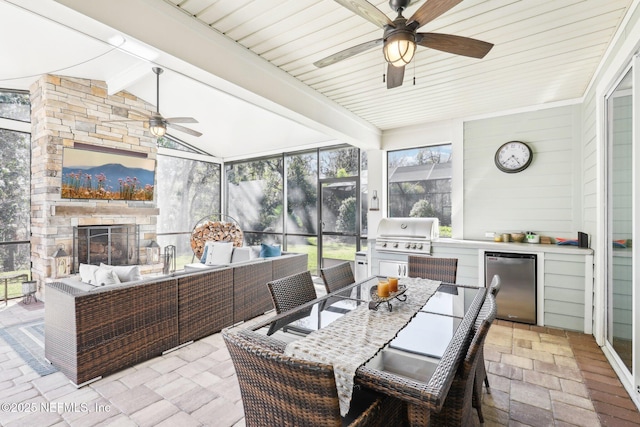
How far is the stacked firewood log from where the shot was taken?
6332 millimetres

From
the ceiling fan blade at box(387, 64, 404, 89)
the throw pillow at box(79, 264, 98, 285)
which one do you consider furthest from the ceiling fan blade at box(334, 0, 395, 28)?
the throw pillow at box(79, 264, 98, 285)

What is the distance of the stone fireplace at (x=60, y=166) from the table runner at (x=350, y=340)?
491cm

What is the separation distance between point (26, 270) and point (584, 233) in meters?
7.74

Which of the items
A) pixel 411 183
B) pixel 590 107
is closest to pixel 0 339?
pixel 411 183

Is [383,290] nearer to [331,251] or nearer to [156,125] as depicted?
[156,125]

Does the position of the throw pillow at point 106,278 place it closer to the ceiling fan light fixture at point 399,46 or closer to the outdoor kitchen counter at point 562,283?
the ceiling fan light fixture at point 399,46

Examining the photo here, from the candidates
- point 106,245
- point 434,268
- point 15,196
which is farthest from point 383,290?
point 15,196

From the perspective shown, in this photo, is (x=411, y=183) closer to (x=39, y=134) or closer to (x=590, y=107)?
(x=590, y=107)

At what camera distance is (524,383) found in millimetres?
2488

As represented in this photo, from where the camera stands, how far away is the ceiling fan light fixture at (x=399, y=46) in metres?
1.82

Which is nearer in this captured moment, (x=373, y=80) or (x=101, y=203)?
(x=373, y=80)

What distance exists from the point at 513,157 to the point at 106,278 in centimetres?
485

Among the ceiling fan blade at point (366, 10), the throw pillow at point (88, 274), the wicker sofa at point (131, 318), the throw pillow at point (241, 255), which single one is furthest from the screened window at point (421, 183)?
the throw pillow at point (88, 274)

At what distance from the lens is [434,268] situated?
3.12 m
